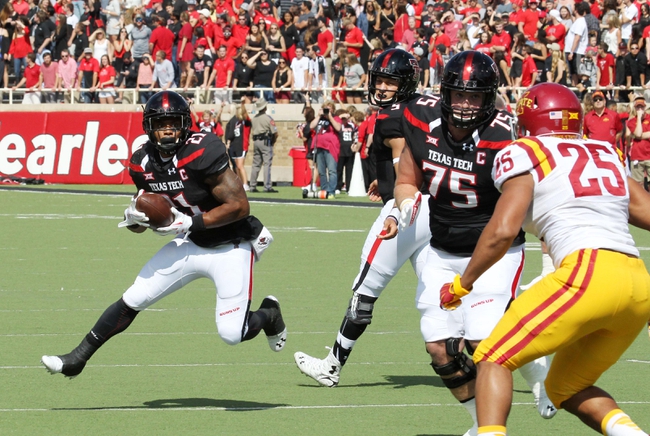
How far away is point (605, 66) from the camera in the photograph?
2173 cm

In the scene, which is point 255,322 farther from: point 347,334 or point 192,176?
point 192,176

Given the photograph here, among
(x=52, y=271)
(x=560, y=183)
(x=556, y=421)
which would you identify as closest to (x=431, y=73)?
(x=52, y=271)

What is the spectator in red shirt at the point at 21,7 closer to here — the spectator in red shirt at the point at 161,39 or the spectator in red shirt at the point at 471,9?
the spectator in red shirt at the point at 161,39

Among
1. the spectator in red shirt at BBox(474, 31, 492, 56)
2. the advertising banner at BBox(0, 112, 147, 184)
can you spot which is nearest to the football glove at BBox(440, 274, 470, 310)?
the spectator in red shirt at BBox(474, 31, 492, 56)

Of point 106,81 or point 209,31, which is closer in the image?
point 209,31

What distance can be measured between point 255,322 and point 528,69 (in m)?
15.9

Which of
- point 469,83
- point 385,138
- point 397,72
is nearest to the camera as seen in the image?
point 469,83

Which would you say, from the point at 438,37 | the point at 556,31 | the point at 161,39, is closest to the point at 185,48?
the point at 161,39

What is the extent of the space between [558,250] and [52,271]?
27.5 feet

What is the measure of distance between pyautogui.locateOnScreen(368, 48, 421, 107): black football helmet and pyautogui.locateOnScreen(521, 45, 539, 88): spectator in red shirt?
1503 cm

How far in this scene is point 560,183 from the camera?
4402 millimetres

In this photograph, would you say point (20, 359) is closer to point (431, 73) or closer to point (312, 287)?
point (312, 287)

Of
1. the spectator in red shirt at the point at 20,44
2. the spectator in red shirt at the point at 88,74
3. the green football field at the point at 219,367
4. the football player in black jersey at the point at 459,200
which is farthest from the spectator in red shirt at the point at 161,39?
the football player in black jersey at the point at 459,200

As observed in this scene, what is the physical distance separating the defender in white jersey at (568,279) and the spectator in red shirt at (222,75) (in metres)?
20.7
